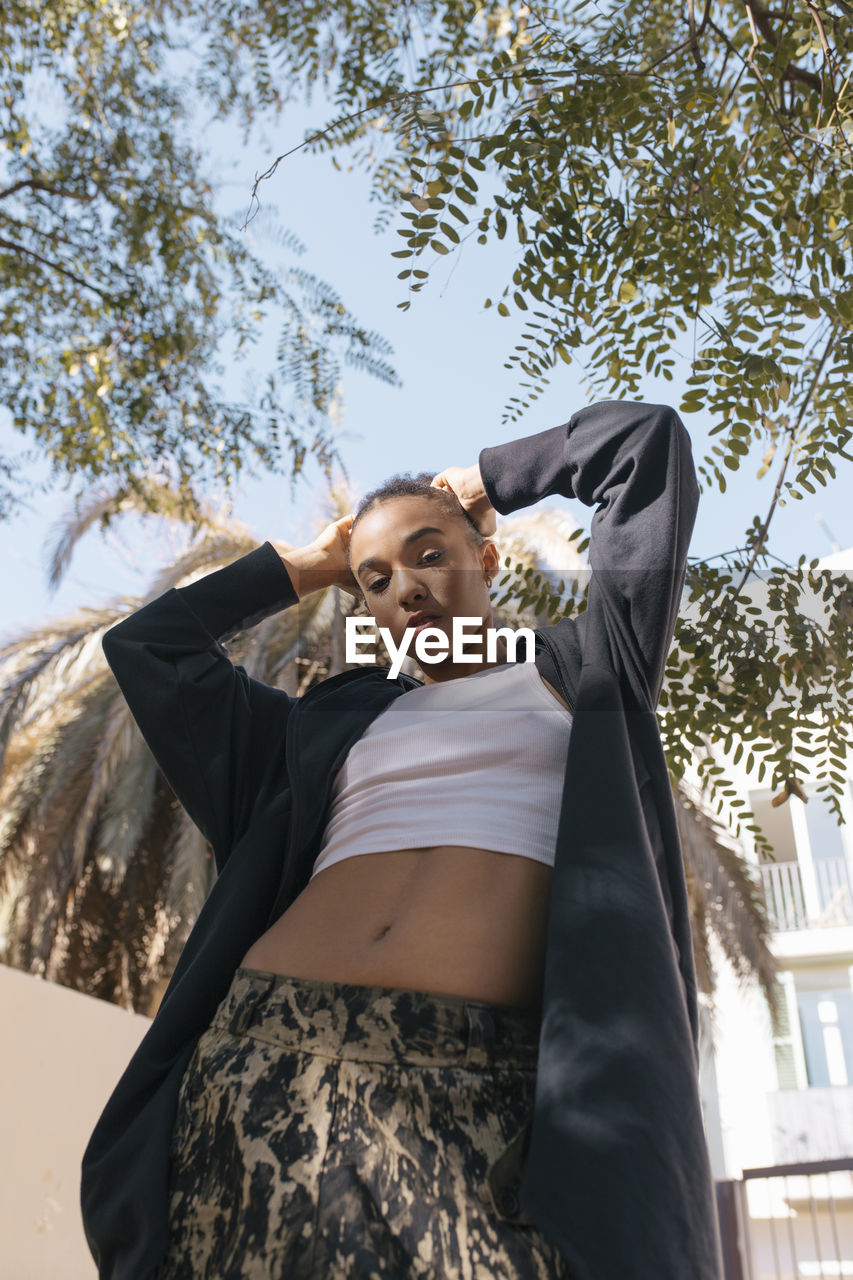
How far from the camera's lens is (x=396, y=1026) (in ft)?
4.74

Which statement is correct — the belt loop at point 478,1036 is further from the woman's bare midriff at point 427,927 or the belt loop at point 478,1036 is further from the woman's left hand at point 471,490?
the woman's left hand at point 471,490

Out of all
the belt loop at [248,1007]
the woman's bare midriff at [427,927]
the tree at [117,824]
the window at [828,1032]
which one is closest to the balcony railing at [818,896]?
the window at [828,1032]

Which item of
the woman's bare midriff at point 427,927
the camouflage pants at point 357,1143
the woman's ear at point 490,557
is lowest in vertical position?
the camouflage pants at point 357,1143

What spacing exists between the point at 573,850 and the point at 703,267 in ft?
4.78

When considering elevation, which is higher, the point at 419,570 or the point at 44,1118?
the point at 419,570

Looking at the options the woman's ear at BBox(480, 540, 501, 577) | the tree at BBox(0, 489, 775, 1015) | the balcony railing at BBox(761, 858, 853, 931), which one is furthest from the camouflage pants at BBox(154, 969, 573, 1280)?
the balcony railing at BBox(761, 858, 853, 931)

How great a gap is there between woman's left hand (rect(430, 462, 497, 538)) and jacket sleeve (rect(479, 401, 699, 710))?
215mm

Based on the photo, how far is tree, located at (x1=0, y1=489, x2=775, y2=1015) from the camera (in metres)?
7.55

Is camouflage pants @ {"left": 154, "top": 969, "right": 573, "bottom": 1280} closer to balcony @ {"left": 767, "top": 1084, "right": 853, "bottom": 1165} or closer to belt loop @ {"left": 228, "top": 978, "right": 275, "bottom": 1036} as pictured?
belt loop @ {"left": 228, "top": 978, "right": 275, "bottom": 1036}

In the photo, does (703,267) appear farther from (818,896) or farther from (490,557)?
(818,896)

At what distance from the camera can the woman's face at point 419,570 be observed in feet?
6.66

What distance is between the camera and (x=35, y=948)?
754 cm

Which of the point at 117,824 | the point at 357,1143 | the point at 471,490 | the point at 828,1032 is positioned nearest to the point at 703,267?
the point at 471,490

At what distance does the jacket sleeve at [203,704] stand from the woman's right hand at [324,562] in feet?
0.38
